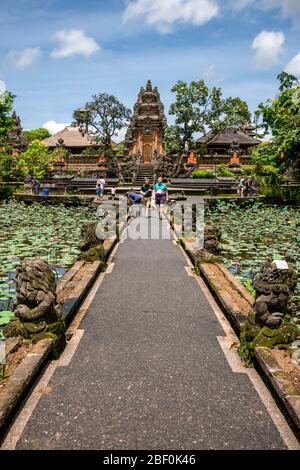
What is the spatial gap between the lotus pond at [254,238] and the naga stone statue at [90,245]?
2899 millimetres

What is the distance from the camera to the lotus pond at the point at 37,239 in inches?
324

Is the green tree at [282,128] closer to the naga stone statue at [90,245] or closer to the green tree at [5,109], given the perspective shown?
the naga stone statue at [90,245]

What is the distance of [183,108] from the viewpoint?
32.4 meters

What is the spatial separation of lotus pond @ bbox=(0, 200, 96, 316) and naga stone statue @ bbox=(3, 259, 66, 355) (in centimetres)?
179

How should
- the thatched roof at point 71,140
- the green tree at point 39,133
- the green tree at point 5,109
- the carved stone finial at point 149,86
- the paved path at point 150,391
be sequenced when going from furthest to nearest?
the green tree at point 39,133
the thatched roof at point 71,140
the carved stone finial at point 149,86
the green tree at point 5,109
the paved path at point 150,391

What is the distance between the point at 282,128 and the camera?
780 inches

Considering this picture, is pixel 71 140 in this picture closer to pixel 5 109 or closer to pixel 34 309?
pixel 5 109

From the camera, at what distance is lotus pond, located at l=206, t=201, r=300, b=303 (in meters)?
9.05

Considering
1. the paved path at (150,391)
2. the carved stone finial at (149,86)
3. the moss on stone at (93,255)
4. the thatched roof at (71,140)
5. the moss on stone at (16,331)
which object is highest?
the carved stone finial at (149,86)

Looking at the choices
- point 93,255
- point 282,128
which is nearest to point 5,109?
point 282,128

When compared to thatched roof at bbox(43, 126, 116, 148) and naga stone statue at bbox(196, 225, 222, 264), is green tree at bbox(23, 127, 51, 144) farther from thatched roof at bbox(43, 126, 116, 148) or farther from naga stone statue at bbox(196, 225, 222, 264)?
naga stone statue at bbox(196, 225, 222, 264)

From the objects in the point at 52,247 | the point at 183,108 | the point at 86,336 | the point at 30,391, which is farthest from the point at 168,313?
the point at 183,108

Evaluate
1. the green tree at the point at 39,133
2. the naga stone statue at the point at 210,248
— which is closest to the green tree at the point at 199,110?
the naga stone statue at the point at 210,248
